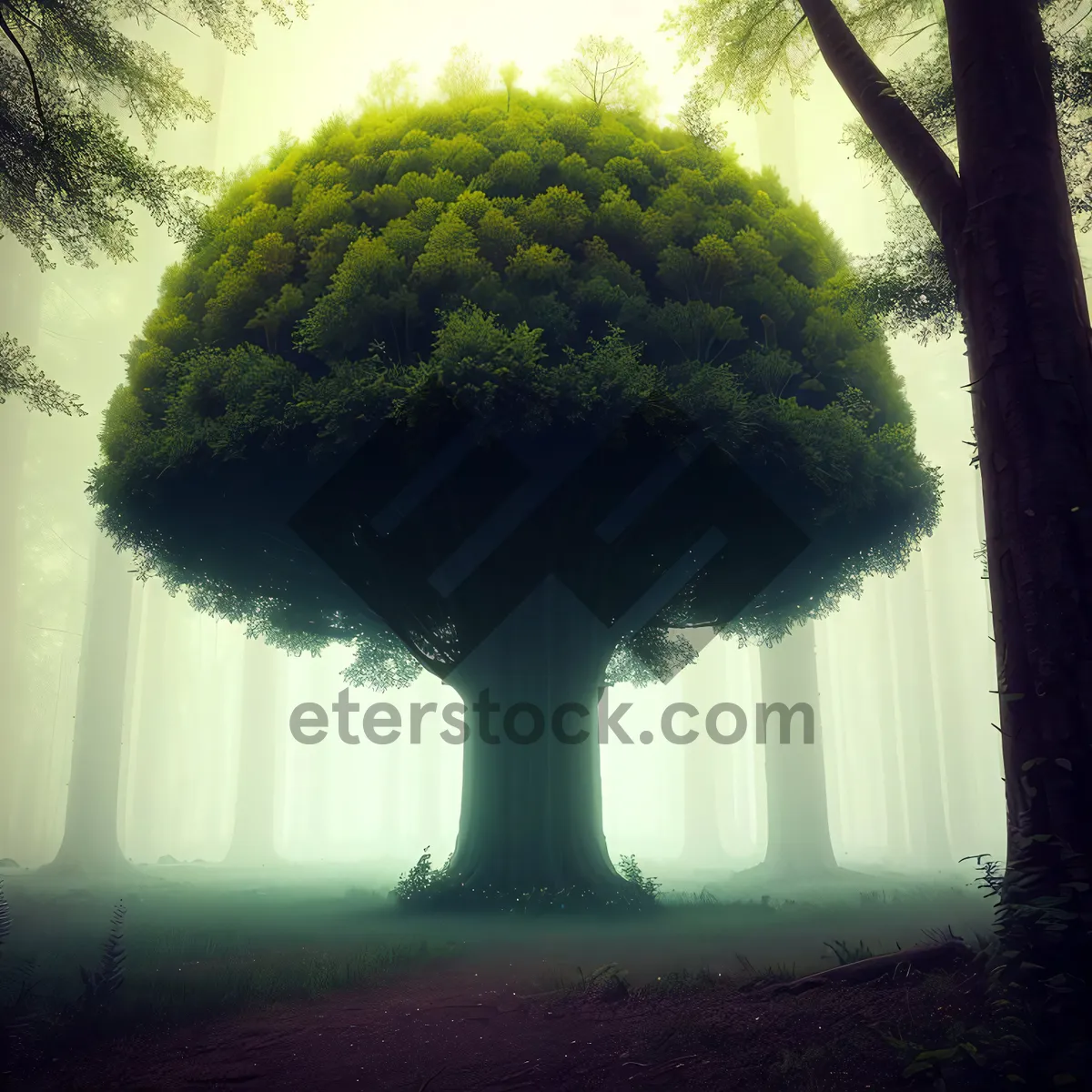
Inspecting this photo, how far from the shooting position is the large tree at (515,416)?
→ 962 centimetres

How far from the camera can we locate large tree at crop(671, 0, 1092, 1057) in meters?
5.11

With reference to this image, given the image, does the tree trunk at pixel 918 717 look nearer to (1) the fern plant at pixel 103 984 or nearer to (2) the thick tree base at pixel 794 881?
A: (2) the thick tree base at pixel 794 881

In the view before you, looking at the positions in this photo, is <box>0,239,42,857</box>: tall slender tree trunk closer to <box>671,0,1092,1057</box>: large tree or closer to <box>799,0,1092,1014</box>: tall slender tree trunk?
<box>671,0,1092,1057</box>: large tree

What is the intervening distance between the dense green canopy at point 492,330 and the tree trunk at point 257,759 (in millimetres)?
20302

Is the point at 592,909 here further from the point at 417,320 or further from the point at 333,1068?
the point at 417,320

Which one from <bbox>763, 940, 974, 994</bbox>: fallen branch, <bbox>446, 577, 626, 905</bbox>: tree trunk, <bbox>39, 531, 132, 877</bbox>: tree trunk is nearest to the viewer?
<bbox>763, 940, 974, 994</bbox>: fallen branch

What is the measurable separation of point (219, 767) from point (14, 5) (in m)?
55.9

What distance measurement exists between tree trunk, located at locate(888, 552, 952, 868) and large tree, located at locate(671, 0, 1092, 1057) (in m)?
26.6

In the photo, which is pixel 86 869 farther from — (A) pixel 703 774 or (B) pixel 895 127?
(A) pixel 703 774

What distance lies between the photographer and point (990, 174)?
20.6ft

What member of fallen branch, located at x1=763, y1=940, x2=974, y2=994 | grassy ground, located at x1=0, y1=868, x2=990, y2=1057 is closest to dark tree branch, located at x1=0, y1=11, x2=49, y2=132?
grassy ground, located at x1=0, y1=868, x2=990, y2=1057

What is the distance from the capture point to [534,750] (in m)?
12.0

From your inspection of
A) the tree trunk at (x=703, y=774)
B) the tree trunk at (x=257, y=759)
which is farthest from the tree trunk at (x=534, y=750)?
the tree trunk at (x=257, y=759)

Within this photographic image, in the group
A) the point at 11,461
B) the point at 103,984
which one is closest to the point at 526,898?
the point at 103,984
